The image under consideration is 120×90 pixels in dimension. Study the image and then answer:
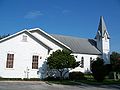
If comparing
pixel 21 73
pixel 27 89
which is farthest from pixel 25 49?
pixel 27 89

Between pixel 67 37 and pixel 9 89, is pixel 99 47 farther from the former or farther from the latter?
pixel 9 89

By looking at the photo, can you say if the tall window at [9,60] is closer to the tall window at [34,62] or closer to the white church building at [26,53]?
the white church building at [26,53]

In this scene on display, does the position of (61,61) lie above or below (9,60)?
below

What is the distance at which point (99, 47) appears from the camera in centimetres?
4422

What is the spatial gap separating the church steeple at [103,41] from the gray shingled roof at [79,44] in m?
1.10

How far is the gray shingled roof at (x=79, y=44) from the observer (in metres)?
40.2

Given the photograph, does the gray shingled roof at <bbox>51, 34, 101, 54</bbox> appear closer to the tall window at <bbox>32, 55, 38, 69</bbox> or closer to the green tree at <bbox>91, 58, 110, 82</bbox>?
the tall window at <bbox>32, 55, 38, 69</bbox>

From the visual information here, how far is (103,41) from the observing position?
145ft

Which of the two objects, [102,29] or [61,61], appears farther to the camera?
[102,29]

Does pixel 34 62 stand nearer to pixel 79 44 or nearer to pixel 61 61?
pixel 61 61

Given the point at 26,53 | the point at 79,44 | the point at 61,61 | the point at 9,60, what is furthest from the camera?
the point at 79,44

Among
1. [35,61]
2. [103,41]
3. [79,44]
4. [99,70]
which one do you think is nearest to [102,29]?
[103,41]

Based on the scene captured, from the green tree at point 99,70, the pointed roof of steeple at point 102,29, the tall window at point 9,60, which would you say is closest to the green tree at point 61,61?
the green tree at point 99,70

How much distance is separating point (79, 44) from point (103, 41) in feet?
18.0
